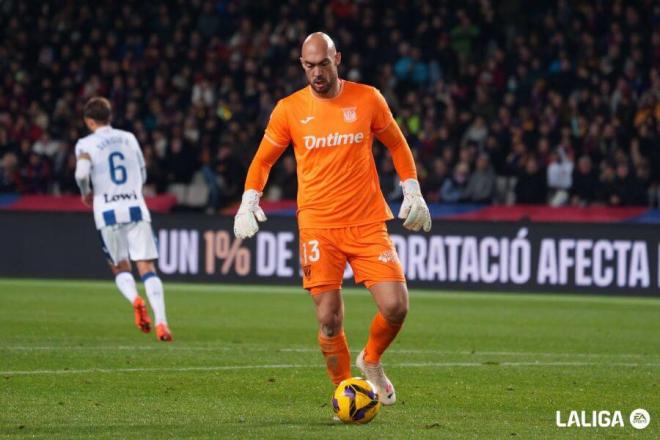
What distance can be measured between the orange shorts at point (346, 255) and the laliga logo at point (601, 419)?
1.30 meters

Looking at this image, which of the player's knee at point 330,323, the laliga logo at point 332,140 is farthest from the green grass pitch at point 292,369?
the laliga logo at point 332,140

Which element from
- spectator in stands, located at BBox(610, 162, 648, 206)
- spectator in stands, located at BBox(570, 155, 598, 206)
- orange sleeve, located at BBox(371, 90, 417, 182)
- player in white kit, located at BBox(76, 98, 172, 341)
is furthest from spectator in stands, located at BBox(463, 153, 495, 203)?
orange sleeve, located at BBox(371, 90, 417, 182)

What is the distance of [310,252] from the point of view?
8484 millimetres

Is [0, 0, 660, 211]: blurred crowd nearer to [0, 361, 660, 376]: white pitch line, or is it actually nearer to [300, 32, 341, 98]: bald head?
[0, 361, 660, 376]: white pitch line

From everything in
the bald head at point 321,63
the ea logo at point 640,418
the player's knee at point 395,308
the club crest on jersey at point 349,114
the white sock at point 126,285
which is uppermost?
the bald head at point 321,63

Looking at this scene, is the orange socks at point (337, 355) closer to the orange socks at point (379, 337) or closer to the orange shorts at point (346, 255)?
the orange socks at point (379, 337)

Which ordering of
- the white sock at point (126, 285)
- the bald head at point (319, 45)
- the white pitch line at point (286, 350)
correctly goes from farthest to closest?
the white sock at point (126, 285) → the white pitch line at point (286, 350) → the bald head at point (319, 45)

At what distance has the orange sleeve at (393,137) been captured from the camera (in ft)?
28.3

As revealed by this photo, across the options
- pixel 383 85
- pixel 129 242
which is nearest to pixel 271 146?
pixel 129 242

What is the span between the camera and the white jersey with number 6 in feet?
44.1

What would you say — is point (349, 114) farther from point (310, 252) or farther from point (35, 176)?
point (35, 176)

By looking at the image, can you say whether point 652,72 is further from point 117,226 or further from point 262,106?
point 117,226

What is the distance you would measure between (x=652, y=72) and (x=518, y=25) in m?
3.79

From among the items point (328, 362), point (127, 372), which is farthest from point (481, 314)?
point (328, 362)
